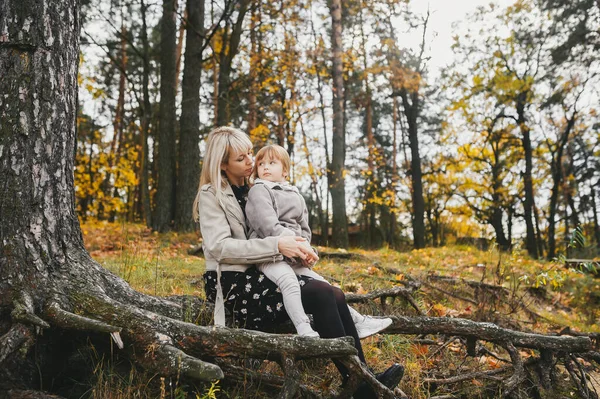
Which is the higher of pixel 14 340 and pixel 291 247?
pixel 291 247

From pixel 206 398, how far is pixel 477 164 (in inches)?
908

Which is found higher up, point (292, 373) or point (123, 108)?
point (123, 108)

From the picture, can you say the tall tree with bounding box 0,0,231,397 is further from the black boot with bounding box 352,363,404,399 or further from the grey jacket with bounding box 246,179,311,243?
the black boot with bounding box 352,363,404,399

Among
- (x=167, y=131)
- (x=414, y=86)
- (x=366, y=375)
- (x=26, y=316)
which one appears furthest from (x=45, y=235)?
(x=414, y=86)

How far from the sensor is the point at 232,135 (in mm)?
3254

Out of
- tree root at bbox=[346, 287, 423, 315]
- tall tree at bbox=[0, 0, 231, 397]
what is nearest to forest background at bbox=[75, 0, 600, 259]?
tree root at bbox=[346, 287, 423, 315]

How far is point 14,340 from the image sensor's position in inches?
84.6

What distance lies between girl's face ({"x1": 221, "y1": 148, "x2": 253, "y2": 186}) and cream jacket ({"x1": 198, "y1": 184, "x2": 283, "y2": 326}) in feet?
0.51

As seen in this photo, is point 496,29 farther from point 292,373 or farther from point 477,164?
point 292,373

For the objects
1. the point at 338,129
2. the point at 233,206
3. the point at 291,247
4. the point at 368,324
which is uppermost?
the point at 338,129

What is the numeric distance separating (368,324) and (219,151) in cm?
157

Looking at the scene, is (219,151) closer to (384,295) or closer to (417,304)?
(384,295)

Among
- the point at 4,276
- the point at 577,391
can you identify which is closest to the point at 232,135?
the point at 4,276

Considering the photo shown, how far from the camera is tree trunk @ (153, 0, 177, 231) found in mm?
10508
